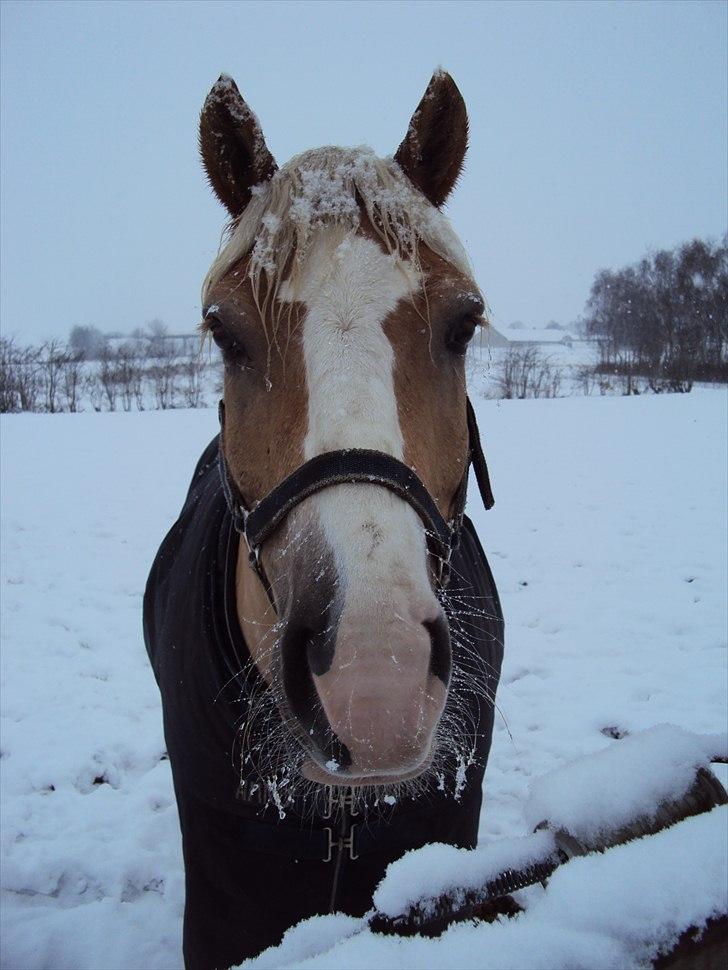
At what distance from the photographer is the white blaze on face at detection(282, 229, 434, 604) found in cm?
112

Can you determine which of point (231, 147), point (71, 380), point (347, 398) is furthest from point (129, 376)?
point (347, 398)

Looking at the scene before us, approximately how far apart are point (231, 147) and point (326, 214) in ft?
1.66

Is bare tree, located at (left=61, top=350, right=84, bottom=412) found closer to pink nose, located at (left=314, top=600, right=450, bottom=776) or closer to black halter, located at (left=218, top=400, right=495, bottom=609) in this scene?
black halter, located at (left=218, top=400, right=495, bottom=609)

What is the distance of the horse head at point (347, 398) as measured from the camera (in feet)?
3.47

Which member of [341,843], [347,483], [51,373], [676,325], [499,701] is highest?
[676,325]

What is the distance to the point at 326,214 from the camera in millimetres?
1606

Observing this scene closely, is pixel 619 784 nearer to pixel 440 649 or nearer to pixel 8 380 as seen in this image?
pixel 440 649

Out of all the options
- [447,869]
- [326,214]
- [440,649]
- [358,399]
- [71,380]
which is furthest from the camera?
[71,380]

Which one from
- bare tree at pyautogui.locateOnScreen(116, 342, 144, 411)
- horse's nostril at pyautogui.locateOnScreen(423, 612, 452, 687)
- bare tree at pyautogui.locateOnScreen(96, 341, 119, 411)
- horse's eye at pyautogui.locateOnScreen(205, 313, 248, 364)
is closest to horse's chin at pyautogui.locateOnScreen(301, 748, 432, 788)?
horse's nostril at pyautogui.locateOnScreen(423, 612, 452, 687)

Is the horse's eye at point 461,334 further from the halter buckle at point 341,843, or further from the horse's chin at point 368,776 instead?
the halter buckle at point 341,843

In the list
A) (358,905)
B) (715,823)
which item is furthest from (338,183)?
(358,905)

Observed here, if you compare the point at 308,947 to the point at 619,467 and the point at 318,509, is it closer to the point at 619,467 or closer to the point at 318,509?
the point at 318,509

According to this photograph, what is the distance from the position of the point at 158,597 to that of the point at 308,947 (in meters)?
2.21

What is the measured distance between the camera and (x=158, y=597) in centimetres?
268
